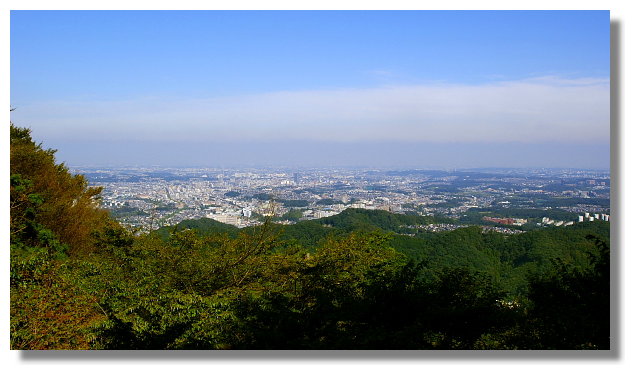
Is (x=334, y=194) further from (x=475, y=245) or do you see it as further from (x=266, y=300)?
(x=266, y=300)

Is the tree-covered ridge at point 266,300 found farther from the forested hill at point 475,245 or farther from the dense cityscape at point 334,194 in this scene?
the forested hill at point 475,245

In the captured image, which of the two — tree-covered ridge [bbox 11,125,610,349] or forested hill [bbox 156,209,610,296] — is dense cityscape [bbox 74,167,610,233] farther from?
tree-covered ridge [bbox 11,125,610,349]

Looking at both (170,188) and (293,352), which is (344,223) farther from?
(293,352)

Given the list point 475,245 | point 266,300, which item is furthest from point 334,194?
point 266,300

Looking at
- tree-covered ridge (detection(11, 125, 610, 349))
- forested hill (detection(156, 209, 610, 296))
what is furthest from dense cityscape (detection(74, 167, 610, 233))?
tree-covered ridge (detection(11, 125, 610, 349))
